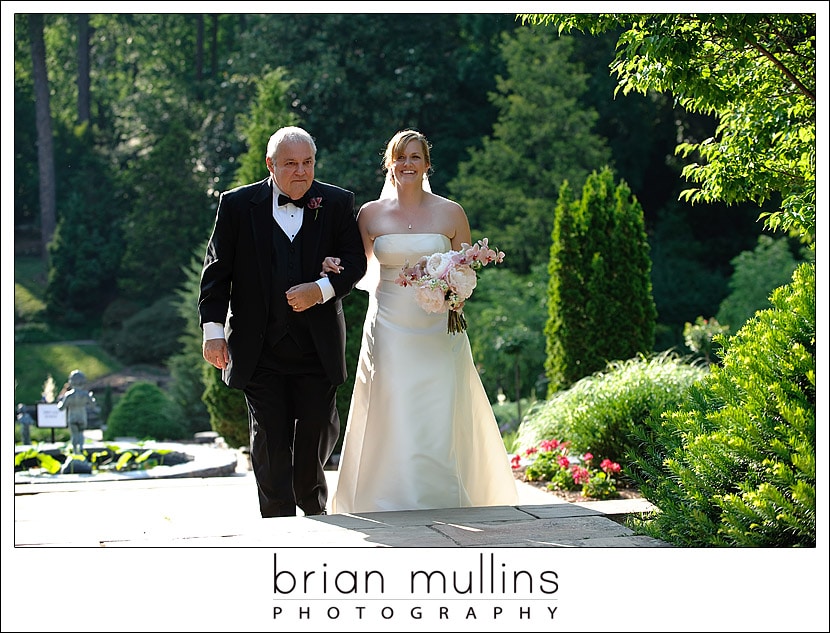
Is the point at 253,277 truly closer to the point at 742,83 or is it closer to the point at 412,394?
the point at 412,394

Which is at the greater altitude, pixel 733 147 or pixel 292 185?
pixel 733 147

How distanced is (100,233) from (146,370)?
435 centimetres

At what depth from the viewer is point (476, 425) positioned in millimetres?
5098

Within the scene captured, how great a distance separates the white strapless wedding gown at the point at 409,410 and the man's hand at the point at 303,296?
1.84 feet

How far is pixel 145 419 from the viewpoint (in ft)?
46.0

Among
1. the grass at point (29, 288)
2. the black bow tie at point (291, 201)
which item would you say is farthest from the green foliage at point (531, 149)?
the black bow tie at point (291, 201)

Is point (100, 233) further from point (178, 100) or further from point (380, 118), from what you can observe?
point (380, 118)

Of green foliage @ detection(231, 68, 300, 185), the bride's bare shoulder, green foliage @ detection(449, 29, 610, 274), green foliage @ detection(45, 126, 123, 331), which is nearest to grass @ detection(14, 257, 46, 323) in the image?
green foliage @ detection(45, 126, 123, 331)

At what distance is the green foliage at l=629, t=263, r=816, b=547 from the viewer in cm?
343

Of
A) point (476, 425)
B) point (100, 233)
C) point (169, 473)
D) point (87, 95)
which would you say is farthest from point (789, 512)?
point (87, 95)

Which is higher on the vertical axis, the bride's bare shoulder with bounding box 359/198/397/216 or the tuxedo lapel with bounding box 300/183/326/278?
the bride's bare shoulder with bounding box 359/198/397/216

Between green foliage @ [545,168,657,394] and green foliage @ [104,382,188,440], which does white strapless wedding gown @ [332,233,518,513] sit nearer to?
green foliage @ [545,168,657,394]

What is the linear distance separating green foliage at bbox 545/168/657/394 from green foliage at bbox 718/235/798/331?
7440mm

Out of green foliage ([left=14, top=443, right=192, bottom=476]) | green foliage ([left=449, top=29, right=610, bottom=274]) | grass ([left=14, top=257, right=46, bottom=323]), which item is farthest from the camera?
grass ([left=14, top=257, right=46, bottom=323])
